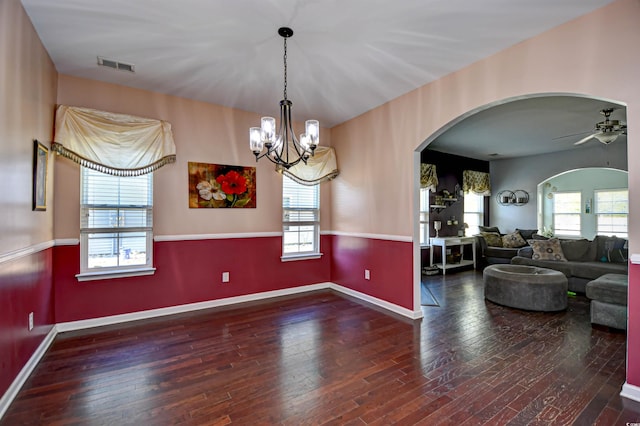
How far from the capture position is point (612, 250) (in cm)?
505

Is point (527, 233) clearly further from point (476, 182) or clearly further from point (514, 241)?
point (476, 182)

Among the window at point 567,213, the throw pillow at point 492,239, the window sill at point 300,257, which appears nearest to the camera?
the window sill at point 300,257

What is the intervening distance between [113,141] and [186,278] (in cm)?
183

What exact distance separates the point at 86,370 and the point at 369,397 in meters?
2.31

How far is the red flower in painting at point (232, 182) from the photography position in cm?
417

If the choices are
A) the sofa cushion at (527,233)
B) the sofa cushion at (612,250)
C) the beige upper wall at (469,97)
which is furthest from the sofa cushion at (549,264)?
the beige upper wall at (469,97)

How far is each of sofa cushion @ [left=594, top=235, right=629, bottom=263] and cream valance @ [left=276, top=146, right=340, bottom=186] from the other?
4691mm

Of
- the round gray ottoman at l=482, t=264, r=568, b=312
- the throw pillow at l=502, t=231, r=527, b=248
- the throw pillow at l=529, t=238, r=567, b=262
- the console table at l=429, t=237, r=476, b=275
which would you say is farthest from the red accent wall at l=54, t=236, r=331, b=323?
the throw pillow at l=502, t=231, r=527, b=248

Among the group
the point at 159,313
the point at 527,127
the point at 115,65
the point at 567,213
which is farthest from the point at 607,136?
the point at 159,313

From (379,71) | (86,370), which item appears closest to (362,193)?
(379,71)

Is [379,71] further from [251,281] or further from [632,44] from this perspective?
[251,281]

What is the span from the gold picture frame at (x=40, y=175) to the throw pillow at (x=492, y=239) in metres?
7.66

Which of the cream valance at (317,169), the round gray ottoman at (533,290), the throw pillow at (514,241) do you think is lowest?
the round gray ottoman at (533,290)

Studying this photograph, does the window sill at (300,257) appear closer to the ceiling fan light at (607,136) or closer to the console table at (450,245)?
the console table at (450,245)
